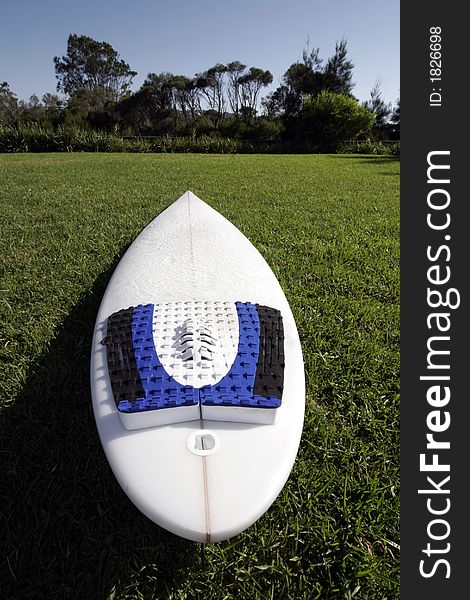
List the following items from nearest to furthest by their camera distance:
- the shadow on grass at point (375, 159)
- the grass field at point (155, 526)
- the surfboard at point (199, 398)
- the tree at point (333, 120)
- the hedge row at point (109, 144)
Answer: the surfboard at point (199, 398)
the grass field at point (155, 526)
the shadow on grass at point (375, 159)
the hedge row at point (109, 144)
the tree at point (333, 120)

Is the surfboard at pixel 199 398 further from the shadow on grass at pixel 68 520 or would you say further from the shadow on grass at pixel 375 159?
the shadow on grass at pixel 375 159

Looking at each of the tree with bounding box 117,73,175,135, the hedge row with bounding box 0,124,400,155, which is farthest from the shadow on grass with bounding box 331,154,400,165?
the tree with bounding box 117,73,175,135

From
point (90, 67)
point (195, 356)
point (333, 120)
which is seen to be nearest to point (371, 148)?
point (333, 120)

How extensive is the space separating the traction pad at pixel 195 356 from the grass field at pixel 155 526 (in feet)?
1.31

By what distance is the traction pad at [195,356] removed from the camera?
1.26 m

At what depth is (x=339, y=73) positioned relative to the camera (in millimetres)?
28500

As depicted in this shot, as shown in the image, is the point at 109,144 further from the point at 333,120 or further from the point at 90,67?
the point at 90,67

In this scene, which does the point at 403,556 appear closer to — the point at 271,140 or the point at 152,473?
the point at 152,473

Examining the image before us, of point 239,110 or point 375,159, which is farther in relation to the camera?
point 239,110

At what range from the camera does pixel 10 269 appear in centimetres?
310

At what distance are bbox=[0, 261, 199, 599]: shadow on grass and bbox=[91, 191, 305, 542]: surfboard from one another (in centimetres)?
29

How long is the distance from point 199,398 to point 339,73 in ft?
108

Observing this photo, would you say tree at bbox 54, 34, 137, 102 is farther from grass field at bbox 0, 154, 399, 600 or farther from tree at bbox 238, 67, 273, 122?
grass field at bbox 0, 154, 399, 600

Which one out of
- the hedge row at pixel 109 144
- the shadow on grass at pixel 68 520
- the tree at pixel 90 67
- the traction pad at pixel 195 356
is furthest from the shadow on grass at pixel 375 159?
the tree at pixel 90 67
